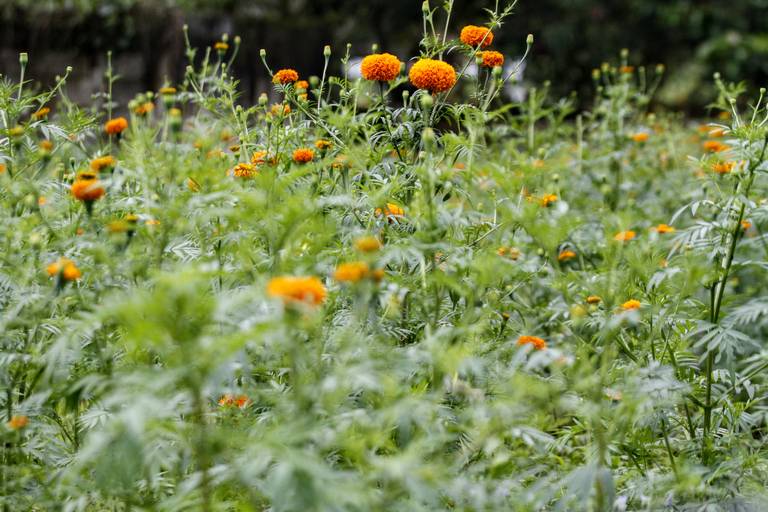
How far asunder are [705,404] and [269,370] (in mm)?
1233

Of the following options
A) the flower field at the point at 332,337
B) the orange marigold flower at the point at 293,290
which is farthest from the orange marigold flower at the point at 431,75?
the orange marigold flower at the point at 293,290

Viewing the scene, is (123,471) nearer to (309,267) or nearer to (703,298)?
(309,267)

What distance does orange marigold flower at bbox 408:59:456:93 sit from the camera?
2.14 meters

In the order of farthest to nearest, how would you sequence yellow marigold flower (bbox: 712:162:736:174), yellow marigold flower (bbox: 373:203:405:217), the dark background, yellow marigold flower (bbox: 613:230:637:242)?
the dark background < yellow marigold flower (bbox: 712:162:736:174) < yellow marigold flower (bbox: 373:203:405:217) < yellow marigold flower (bbox: 613:230:637:242)

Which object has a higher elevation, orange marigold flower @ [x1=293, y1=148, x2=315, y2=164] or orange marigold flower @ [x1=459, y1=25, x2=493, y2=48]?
orange marigold flower @ [x1=459, y1=25, x2=493, y2=48]

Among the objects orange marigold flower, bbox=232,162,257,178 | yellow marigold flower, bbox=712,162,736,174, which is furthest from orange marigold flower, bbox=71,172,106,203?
yellow marigold flower, bbox=712,162,736,174

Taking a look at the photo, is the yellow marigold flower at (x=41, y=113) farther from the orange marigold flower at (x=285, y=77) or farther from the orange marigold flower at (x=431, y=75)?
the orange marigold flower at (x=431, y=75)

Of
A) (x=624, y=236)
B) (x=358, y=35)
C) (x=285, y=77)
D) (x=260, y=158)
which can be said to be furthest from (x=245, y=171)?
(x=358, y=35)

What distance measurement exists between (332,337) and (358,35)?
8021mm

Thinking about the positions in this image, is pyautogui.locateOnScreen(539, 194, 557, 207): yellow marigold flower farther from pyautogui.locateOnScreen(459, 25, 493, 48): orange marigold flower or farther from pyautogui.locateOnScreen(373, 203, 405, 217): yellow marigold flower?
pyautogui.locateOnScreen(373, 203, 405, 217): yellow marigold flower

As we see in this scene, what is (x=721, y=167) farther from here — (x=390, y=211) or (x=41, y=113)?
(x=41, y=113)

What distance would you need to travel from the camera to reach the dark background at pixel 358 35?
7.41 m

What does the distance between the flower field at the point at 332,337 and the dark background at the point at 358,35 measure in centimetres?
522

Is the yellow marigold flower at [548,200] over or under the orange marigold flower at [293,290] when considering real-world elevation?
under
